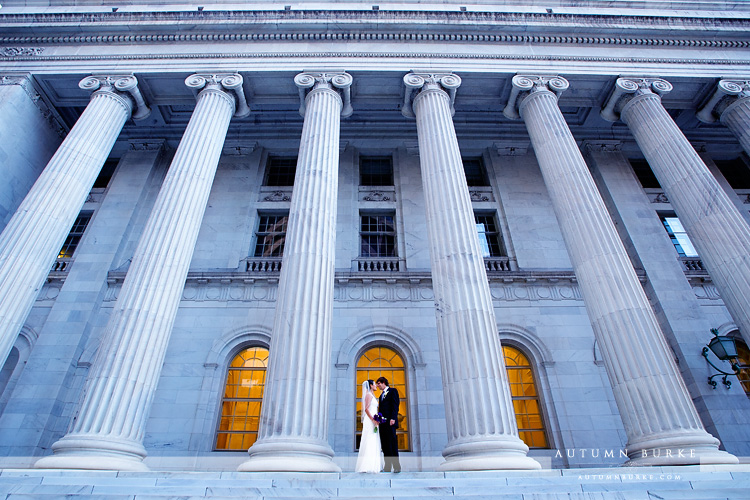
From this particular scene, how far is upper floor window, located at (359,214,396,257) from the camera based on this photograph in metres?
17.5

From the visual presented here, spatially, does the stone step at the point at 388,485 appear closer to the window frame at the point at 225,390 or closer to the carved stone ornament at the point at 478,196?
the window frame at the point at 225,390

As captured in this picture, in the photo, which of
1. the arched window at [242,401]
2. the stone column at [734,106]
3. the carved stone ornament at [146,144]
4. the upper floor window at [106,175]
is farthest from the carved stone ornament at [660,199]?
the upper floor window at [106,175]

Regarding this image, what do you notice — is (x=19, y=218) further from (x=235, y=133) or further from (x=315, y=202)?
(x=235, y=133)

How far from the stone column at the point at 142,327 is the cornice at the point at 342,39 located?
4.25m

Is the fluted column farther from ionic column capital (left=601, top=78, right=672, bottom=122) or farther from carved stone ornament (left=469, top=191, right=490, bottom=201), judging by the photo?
ionic column capital (left=601, top=78, right=672, bottom=122)

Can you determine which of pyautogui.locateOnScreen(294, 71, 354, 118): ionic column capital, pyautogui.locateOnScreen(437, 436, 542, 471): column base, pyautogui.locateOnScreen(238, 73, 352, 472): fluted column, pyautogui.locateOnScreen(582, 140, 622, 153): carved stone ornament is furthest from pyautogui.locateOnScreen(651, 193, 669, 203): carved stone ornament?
pyautogui.locateOnScreen(437, 436, 542, 471): column base

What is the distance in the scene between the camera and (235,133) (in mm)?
20297

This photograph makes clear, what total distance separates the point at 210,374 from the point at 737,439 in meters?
16.6

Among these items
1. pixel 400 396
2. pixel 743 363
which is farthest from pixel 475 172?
pixel 743 363

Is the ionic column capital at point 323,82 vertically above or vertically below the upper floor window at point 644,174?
below

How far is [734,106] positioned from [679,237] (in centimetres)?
542

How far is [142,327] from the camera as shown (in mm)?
9523

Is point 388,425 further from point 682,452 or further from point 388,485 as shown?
point 682,452

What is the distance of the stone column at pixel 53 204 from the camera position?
10.4m
